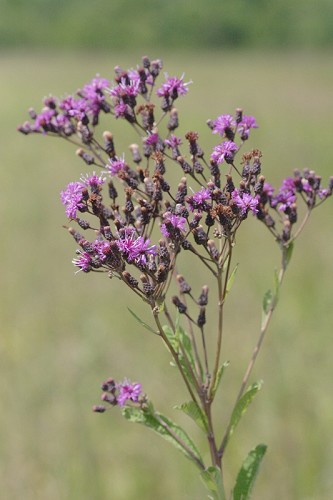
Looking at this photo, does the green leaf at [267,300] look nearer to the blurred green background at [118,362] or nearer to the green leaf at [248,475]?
the green leaf at [248,475]

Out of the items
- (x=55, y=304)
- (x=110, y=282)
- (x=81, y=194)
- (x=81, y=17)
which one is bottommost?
(x=81, y=194)

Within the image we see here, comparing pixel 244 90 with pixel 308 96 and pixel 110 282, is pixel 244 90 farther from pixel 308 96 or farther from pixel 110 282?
pixel 110 282

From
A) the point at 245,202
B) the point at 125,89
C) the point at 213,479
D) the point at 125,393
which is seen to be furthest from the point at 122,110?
the point at 213,479

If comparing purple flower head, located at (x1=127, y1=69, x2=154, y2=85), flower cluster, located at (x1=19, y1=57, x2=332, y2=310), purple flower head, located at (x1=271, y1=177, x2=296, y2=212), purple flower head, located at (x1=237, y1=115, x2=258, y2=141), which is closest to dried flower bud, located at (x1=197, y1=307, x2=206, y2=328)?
flower cluster, located at (x1=19, y1=57, x2=332, y2=310)

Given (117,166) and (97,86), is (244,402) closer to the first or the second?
(117,166)

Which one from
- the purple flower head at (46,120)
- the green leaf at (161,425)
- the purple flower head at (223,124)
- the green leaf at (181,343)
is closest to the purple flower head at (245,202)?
the purple flower head at (223,124)

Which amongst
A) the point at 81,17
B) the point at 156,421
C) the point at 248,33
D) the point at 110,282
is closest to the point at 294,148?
the point at 110,282

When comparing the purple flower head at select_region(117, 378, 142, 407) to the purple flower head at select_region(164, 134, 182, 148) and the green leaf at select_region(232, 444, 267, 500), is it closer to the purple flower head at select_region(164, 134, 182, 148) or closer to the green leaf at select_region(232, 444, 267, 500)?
the green leaf at select_region(232, 444, 267, 500)
